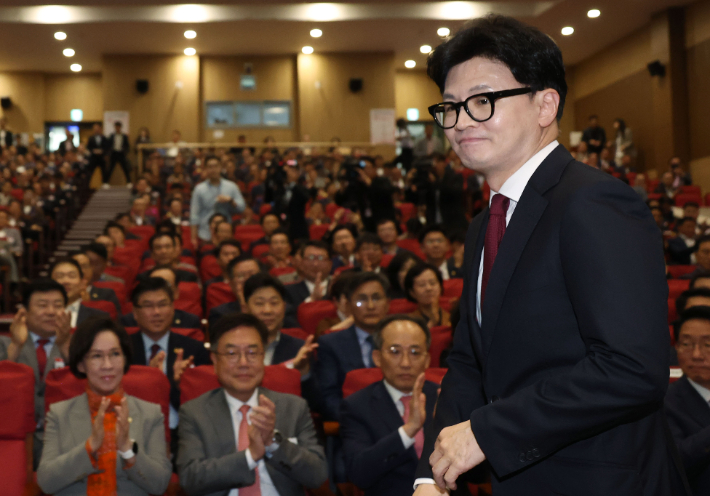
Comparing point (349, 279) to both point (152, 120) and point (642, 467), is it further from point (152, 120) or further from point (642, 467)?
point (152, 120)

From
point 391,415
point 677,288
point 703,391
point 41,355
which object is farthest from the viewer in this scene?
point 677,288

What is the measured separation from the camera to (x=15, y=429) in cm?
252

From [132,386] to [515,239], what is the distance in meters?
2.16

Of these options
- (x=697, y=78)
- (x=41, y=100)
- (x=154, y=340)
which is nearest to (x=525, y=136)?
(x=154, y=340)

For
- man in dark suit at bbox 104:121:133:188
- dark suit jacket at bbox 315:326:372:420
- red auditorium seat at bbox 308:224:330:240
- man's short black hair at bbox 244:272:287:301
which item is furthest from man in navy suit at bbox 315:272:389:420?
man in dark suit at bbox 104:121:133:188

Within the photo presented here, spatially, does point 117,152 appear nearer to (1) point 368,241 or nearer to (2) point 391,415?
(1) point 368,241

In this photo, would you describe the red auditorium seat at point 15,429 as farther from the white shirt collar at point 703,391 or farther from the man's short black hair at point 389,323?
the white shirt collar at point 703,391

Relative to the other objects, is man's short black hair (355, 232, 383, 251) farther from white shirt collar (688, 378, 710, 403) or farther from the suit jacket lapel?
the suit jacket lapel

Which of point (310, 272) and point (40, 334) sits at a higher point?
point (310, 272)

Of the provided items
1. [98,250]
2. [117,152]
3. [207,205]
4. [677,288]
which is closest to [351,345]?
[677,288]

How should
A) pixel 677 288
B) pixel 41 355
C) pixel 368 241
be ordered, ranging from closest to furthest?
pixel 41 355
pixel 677 288
pixel 368 241

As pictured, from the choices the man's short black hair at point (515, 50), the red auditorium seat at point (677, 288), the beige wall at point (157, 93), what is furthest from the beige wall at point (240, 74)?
the man's short black hair at point (515, 50)

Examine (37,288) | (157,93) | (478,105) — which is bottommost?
(37,288)

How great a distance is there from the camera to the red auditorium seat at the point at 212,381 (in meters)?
2.96
